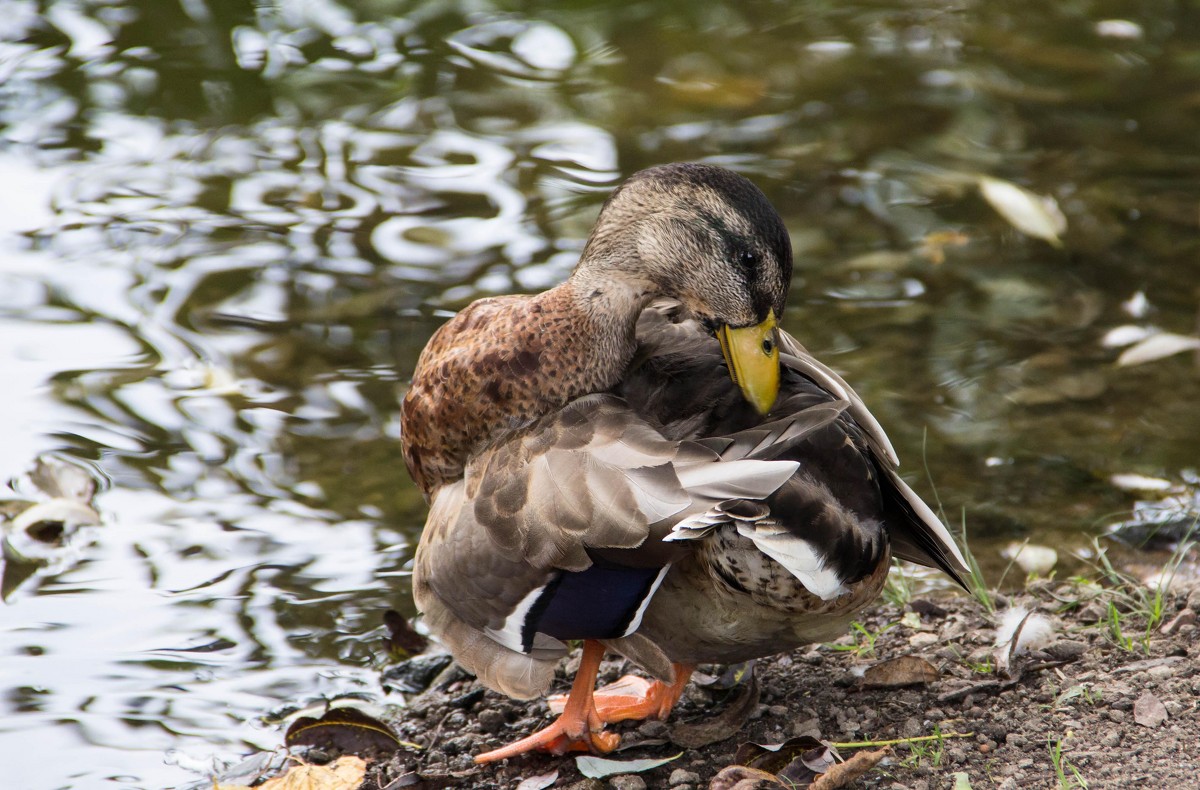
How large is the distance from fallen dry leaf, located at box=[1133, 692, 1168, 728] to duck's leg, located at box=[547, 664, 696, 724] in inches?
41.4

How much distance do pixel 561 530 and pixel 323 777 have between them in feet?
3.35

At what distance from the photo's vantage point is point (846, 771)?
2744 millimetres

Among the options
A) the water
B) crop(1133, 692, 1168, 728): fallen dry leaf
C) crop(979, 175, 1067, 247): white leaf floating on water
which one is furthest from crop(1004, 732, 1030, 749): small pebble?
crop(979, 175, 1067, 247): white leaf floating on water

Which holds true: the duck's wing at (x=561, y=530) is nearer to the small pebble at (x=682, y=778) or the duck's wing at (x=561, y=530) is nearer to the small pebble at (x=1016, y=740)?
the small pebble at (x=682, y=778)

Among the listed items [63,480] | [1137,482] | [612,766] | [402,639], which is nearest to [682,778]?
[612,766]

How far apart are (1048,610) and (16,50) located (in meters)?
6.90

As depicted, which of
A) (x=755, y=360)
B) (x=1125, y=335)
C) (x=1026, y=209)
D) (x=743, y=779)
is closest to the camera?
(x=743, y=779)

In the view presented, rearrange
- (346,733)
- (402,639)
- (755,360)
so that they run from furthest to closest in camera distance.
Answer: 1. (402,639)
2. (346,733)
3. (755,360)

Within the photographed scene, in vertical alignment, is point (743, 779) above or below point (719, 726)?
above

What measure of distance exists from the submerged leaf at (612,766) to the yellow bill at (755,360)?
868 millimetres

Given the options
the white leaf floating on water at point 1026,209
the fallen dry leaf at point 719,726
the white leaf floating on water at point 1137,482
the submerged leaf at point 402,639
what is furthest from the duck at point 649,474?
the white leaf floating on water at point 1026,209

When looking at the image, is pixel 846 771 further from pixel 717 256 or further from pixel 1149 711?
pixel 717 256

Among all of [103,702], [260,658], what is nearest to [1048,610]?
[260,658]

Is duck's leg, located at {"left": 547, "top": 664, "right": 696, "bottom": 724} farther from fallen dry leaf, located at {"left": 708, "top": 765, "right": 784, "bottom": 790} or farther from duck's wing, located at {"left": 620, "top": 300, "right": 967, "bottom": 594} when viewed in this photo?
duck's wing, located at {"left": 620, "top": 300, "right": 967, "bottom": 594}
